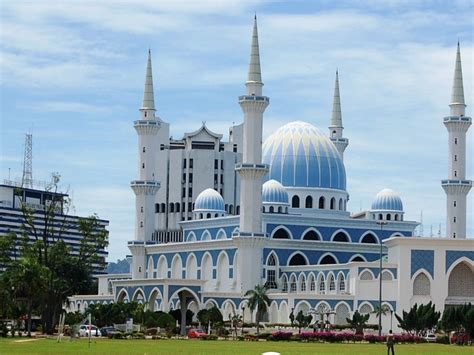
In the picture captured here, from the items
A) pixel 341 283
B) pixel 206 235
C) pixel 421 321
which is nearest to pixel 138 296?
pixel 206 235

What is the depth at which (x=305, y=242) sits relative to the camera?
322ft

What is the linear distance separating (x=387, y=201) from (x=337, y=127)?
332 inches

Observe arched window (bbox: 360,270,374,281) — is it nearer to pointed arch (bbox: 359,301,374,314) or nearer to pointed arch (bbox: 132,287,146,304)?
pointed arch (bbox: 359,301,374,314)

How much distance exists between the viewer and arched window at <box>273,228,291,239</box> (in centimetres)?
9894

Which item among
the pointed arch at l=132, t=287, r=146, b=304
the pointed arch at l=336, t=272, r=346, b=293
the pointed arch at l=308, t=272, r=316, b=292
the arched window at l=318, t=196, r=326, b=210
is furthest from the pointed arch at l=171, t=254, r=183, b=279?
the pointed arch at l=336, t=272, r=346, b=293

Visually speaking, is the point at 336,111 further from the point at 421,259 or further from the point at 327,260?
the point at 421,259

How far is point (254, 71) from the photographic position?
299 feet

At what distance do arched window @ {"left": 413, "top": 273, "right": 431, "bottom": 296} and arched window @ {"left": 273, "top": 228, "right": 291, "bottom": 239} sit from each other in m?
17.4

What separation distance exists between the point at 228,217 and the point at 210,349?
171ft

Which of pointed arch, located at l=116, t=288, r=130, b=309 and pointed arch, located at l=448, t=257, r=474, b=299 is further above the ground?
pointed arch, located at l=448, t=257, r=474, b=299

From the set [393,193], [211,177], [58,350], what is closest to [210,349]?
[58,350]

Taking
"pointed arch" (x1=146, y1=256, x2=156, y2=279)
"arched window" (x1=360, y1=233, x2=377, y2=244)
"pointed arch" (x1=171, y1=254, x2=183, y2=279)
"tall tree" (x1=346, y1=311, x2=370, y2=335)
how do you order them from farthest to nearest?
"pointed arch" (x1=146, y1=256, x2=156, y2=279)
"arched window" (x1=360, y1=233, x2=377, y2=244)
"pointed arch" (x1=171, y1=254, x2=183, y2=279)
"tall tree" (x1=346, y1=311, x2=370, y2=335)

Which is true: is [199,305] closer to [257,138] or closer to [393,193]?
[257,138]

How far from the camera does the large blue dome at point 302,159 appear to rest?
340 ft
